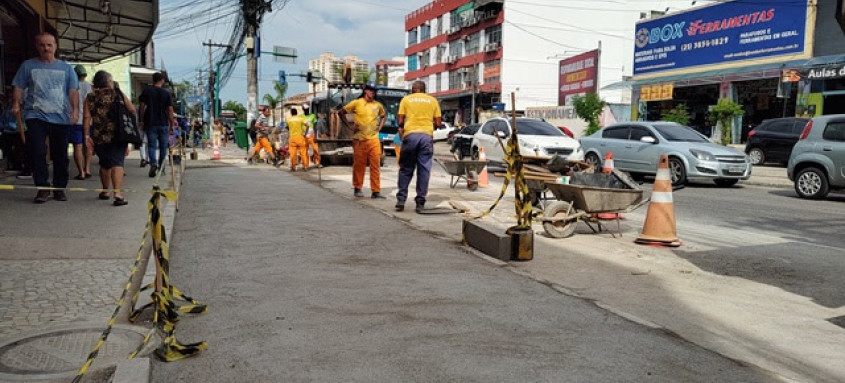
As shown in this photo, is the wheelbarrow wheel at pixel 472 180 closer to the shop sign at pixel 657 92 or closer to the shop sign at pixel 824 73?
the shop sign at pixel 824 73

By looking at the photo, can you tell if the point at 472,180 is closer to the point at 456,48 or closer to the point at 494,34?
the point at 494,34

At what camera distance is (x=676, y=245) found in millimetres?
6680

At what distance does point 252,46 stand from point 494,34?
3265 centimetres

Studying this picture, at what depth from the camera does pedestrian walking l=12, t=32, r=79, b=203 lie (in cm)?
684

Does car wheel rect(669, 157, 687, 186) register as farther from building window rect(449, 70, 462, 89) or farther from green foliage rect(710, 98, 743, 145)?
building window rect(449, 70, 462, 89)

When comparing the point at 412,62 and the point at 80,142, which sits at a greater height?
the point at 412,62

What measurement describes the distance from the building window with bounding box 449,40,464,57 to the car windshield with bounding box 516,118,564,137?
4317cm

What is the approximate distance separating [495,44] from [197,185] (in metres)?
43.5

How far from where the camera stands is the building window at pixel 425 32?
65.1 metres

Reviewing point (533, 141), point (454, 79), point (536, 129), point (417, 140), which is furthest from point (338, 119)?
point (454, 79)

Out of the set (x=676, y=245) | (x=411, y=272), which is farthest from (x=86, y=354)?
(x=676, y=245)

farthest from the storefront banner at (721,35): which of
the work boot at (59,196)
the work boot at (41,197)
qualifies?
the work boot at (41,197)

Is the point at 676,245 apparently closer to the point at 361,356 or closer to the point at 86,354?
the point at 361,356

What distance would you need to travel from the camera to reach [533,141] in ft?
48.8
